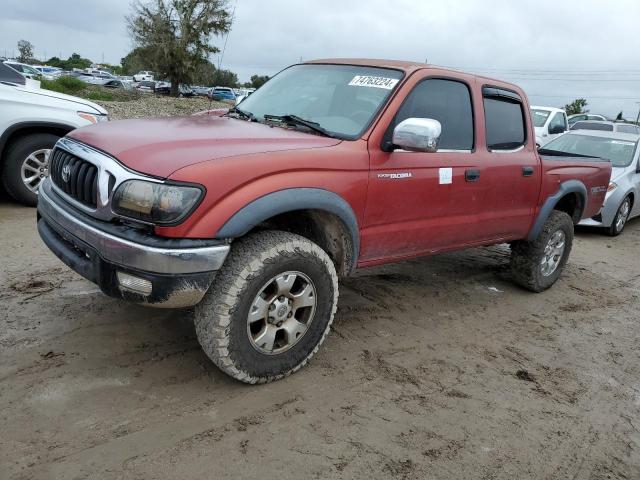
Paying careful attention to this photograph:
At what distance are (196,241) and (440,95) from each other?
222cm

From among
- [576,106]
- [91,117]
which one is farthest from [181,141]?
[576,106]

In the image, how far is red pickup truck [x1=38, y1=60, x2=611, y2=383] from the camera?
8.69 ft

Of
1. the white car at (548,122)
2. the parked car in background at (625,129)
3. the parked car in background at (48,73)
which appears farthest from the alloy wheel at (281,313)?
the parked car in background at (48,73)

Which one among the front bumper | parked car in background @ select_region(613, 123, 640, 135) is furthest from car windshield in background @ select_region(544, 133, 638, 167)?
the front bumper

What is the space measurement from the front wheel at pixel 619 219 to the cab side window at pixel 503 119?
14.7ft

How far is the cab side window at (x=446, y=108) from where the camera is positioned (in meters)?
Result: 3.70

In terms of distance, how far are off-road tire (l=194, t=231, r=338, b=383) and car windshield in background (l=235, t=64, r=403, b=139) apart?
33.5 inches

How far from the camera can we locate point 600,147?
29.4ft

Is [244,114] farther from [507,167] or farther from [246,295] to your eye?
[507,167]

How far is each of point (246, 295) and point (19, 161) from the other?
178 inches

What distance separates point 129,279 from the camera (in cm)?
265

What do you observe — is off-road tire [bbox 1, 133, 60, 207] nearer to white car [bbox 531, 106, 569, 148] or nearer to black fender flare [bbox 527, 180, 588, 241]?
black fender flare [bbox 527, 180, 588, 241]

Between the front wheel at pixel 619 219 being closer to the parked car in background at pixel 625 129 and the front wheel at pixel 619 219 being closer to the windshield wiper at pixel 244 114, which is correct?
the windshield wiper at pixel 244 114

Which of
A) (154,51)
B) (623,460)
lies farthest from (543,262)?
(154,51)
